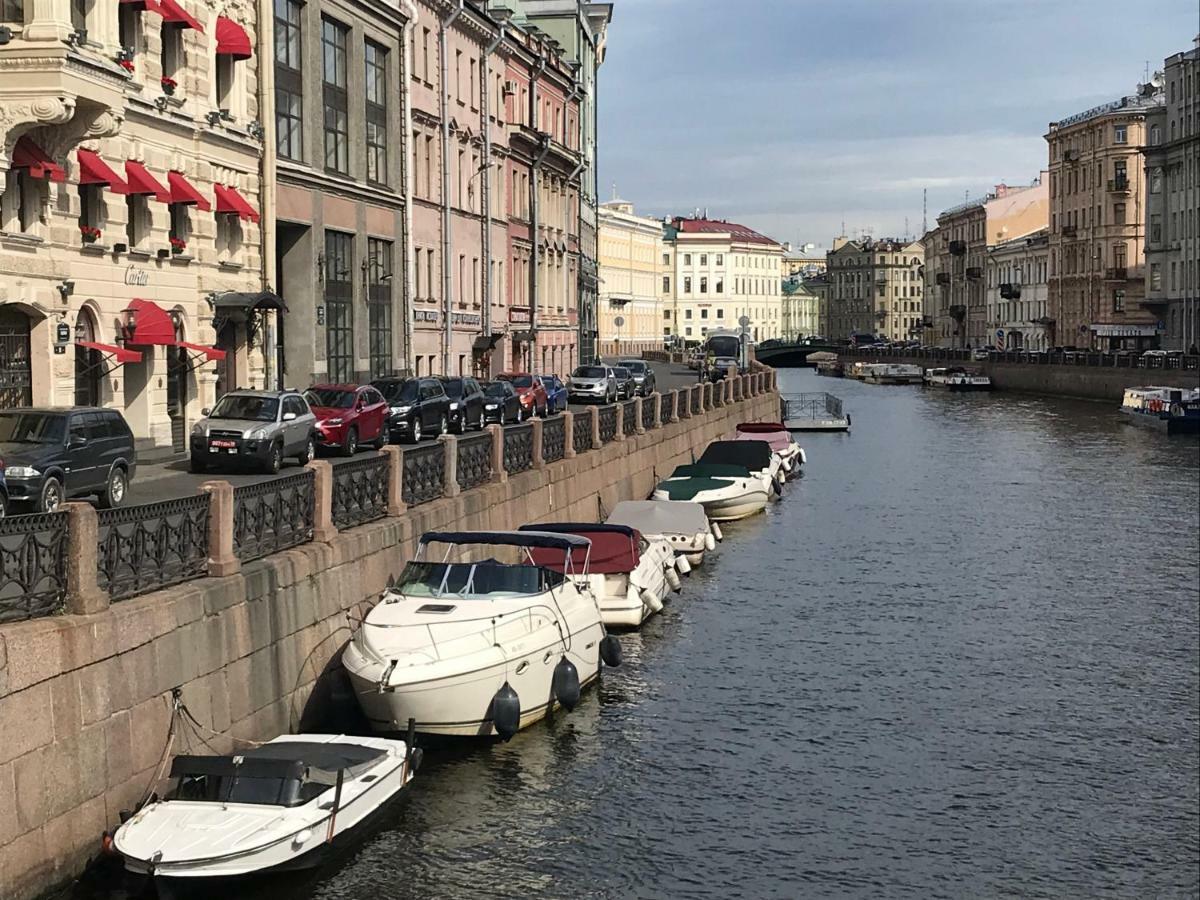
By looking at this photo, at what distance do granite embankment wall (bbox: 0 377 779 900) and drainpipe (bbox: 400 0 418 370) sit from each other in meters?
29.9

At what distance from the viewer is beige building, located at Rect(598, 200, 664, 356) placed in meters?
161

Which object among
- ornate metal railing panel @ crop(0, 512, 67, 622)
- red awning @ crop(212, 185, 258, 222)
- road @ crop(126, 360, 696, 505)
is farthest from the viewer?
red awning @ crop(212, 185, 258, 222)

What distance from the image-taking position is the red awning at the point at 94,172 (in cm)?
3244

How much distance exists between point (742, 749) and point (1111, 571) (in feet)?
63.9

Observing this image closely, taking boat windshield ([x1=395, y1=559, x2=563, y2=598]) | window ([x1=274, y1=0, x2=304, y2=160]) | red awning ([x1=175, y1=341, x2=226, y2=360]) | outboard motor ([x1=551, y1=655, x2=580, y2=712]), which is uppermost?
window ([x1=274, y1=0, x2=304, y2=160])

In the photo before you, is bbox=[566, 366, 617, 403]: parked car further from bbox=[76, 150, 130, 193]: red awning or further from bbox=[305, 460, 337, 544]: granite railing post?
bbox=[305, 460, 337, 544]: granite railing post

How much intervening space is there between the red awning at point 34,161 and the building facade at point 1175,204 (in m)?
107

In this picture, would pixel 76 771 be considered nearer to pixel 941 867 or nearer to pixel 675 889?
pixel 675 889

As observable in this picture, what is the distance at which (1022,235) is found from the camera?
189125 millimetres

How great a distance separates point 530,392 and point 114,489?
2865 cm

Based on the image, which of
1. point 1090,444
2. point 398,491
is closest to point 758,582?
point 398,491

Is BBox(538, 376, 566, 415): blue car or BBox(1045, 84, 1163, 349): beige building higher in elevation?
BBox(1045, 84, 1163, 349): beige building

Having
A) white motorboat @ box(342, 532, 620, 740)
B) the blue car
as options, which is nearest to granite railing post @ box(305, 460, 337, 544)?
white motorboat @ box(342, 532, 620, 740)

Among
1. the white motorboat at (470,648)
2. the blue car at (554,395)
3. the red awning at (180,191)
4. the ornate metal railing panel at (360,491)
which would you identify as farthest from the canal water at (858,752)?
the blue car at (554,395)
